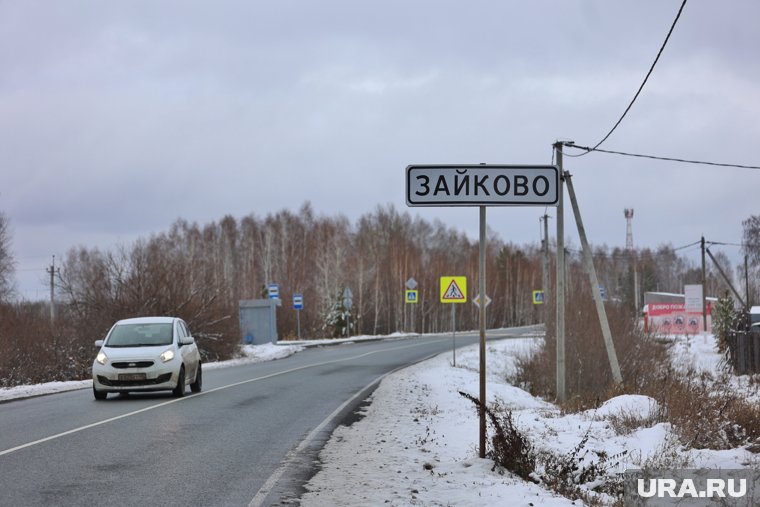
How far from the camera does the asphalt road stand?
25.6 ft

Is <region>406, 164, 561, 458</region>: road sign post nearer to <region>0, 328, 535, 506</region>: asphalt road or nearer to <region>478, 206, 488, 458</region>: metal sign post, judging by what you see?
<region>478, 206, 488, 458</region>: metal sign post

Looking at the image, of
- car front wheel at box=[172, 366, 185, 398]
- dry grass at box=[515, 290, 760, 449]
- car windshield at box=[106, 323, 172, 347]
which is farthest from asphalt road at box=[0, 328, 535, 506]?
dry grass at box=[515, 290, 760, 449]

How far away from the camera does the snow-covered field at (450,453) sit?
7.65 metres

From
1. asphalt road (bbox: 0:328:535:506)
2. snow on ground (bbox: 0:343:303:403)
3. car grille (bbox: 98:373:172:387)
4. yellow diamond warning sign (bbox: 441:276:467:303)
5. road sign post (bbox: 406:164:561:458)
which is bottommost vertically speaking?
snow on ground (bbox: 0:343:303:403)

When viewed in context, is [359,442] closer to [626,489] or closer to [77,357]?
[626,489]

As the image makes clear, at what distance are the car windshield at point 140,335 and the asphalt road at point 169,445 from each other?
1.15 m

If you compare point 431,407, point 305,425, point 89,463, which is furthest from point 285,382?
point 89,463

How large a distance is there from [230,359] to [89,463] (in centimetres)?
2683

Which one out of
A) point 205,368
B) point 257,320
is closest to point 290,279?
point 257,320

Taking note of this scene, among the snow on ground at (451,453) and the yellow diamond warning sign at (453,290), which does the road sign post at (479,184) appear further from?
→ the yellow diamond warning sign at (453,290)

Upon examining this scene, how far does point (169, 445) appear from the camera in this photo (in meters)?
10.7

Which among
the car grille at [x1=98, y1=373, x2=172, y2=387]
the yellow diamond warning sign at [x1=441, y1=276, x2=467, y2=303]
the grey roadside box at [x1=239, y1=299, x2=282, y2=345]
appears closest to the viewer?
the car grille at [x1=98, y1=373, x2=172, y2=387]

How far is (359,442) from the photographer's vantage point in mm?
11227

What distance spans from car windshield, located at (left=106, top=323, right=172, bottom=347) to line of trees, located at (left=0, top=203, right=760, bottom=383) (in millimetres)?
7128
